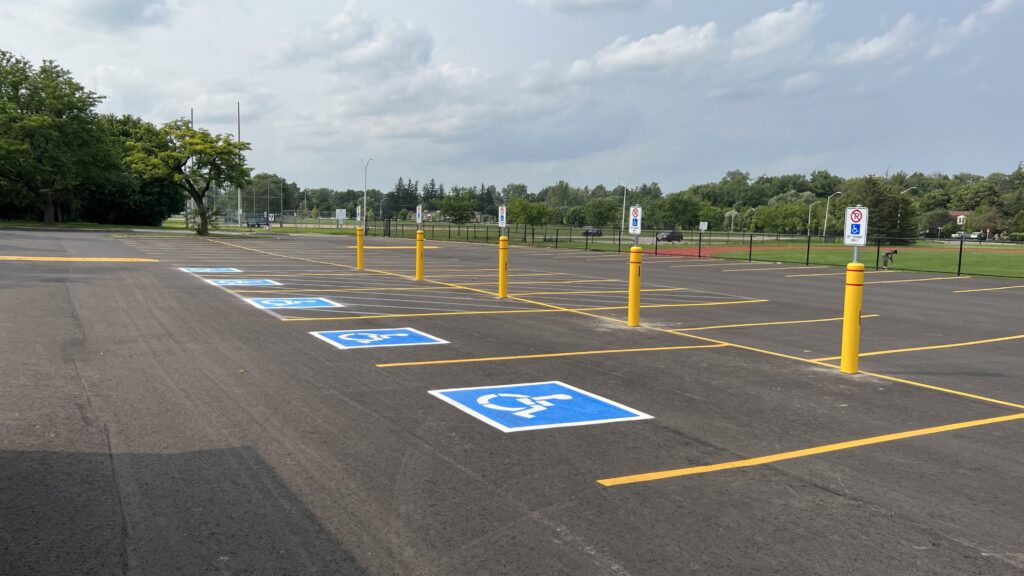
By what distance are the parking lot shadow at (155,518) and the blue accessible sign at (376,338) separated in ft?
14.8

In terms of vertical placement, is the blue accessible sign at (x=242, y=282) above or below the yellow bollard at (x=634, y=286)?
below

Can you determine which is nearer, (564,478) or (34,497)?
(34,497)

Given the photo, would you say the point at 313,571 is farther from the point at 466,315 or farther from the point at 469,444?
the point at 466,315

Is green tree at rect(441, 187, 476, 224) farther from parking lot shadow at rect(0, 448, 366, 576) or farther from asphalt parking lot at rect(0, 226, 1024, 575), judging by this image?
parking lot shadow at rect(0, 448, 366, 576)

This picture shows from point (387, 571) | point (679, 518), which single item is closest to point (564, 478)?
point (679, 518)

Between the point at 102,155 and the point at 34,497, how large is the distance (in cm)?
6003

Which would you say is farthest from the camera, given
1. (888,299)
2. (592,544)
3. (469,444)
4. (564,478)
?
(888,299)

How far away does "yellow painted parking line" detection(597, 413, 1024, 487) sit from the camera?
185 inches

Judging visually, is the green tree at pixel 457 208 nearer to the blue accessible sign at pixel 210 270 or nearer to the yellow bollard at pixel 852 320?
the blue accessible sign at pixel 210 270

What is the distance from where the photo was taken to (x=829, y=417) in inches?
252

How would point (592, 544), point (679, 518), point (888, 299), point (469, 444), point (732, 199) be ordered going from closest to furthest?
point (592, 544) < point (679, 518) < point (469, 444) < point (888, 299) < point (732, 199)

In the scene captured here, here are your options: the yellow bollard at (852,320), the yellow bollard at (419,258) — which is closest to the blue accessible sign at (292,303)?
the yellow bollard at (419,258)

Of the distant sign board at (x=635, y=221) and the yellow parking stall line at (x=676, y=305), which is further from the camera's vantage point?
the yellow parking stall line at (x=676, y=305)

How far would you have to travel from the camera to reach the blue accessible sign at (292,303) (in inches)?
506
